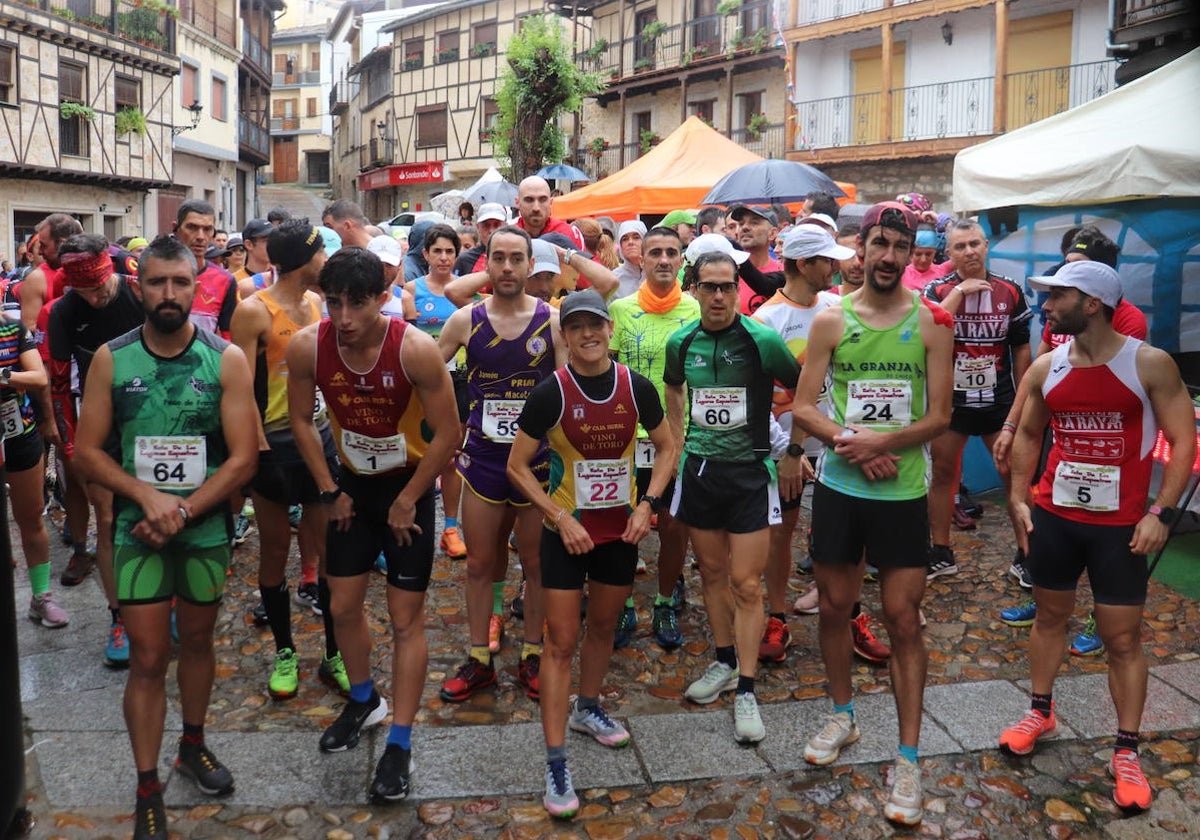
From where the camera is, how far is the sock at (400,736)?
395 cm

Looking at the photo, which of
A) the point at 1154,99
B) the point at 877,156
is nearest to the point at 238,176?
the point at 877,156

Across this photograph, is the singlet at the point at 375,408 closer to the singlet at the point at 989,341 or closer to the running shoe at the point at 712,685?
the running shoe at the point at 712,685

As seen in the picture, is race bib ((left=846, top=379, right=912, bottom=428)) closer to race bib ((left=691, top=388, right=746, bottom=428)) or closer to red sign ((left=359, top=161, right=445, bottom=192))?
race bib ((left=691, top=388, right=746, bottom=428))

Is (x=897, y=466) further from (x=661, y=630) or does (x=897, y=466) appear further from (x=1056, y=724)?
(x=661, y=630)

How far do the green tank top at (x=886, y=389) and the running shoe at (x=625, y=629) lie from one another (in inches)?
68.5

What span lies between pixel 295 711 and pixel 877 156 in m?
21.6

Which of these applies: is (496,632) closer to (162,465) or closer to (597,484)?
(597,484)

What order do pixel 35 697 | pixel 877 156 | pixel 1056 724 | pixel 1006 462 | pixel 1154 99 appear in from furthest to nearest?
pixel 877 156
pixel 1154 99
pixel 1006 462
pixel 35 697
pixel 1056 724

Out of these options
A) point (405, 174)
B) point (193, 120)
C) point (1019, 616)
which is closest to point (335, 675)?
point (1019, 616)

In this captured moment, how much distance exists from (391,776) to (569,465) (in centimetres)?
133

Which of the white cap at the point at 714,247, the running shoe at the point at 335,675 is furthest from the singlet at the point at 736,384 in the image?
the running shoe at the point at 335,675

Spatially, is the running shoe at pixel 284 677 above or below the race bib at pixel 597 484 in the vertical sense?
below

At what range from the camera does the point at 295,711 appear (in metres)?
4.63

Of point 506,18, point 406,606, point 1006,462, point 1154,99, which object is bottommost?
point 406,606
